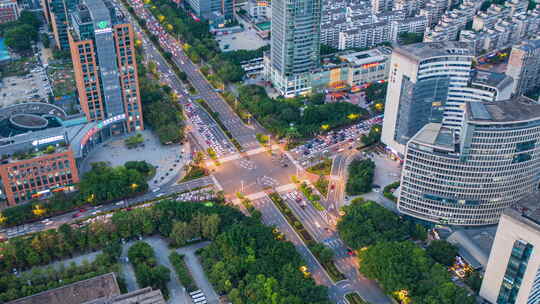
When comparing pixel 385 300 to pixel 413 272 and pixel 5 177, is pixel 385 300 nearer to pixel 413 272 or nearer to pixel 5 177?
pixel 413 272

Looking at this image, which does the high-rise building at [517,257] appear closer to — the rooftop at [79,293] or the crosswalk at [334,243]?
the crosswalk at [334,243]

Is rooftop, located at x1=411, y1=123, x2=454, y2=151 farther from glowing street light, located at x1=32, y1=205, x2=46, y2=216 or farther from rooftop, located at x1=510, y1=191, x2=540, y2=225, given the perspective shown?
glowing street light, located at x1=32, y1=205, x2=46, y2=216

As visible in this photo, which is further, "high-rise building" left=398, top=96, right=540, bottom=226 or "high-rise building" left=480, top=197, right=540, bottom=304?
"high-rise building" left=398, top=96, right=540, bottom=226

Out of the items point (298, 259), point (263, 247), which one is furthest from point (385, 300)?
point (263, 247)

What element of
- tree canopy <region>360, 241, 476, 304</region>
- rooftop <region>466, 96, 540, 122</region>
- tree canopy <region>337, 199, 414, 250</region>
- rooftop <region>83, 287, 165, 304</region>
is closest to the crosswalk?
tree canopy <region>337, 199, 414, 250</region>

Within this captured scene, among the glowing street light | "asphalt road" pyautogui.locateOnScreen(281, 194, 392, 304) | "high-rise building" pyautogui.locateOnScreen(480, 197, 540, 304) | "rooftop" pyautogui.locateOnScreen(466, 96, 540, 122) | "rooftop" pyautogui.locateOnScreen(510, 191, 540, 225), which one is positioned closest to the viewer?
"high-rise building" pyautogui.locateOnScreen(480, 197, 540, 304)

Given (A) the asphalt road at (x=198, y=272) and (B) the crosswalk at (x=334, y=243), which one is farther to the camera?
(B) the crosswalk at (x=334, y=243)

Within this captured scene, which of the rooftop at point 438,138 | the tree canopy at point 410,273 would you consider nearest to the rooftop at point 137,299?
the tree canopy at point 410,273
